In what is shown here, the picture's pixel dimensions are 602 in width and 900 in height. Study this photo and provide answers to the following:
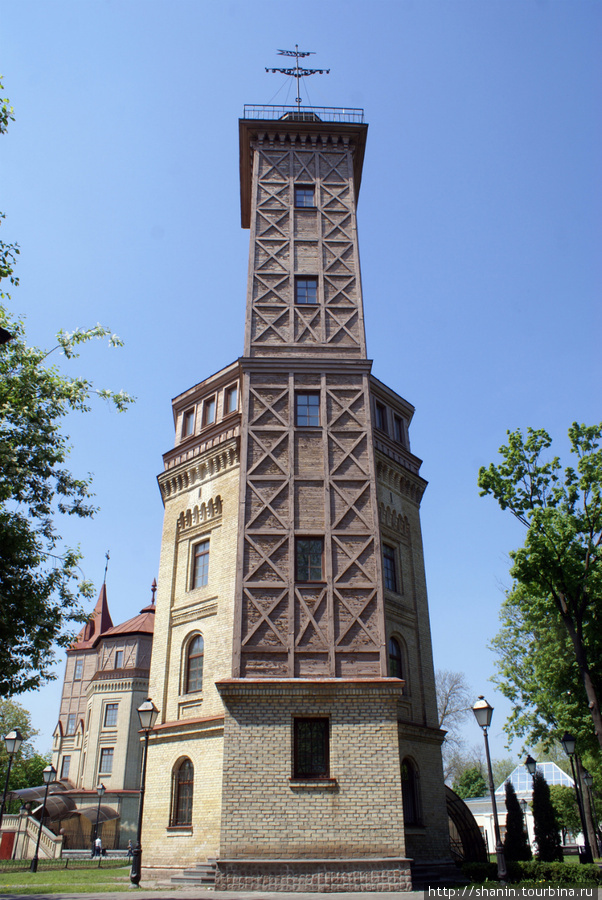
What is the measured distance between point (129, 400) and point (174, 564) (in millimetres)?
7782

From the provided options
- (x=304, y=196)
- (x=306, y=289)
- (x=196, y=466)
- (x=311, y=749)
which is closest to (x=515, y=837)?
(x=311, y=749)

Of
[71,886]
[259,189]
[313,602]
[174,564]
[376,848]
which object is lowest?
[71,886]

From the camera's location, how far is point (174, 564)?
21.4m

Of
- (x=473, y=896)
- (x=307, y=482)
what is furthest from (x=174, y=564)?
(x=473, y=896)

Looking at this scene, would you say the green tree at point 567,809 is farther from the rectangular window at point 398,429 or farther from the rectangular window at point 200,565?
the rectangular window at point 200,565

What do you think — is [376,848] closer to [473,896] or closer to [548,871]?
[473,896]

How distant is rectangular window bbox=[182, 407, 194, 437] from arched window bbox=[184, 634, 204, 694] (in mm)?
7492

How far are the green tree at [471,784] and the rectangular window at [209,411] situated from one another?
54.4m

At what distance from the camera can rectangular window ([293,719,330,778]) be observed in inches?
574

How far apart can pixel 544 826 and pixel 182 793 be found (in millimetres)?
11358

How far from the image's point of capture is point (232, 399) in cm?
2217

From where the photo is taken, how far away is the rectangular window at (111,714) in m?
38.8

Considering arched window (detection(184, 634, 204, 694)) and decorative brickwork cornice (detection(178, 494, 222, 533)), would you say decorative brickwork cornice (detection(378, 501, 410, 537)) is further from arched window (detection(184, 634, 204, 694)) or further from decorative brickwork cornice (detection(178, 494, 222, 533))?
arched window (detection(184, 634, 204, 694))

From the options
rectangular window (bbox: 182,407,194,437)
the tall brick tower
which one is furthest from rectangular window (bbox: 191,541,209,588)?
rectangular window (bbox: 182,407,194,437)
